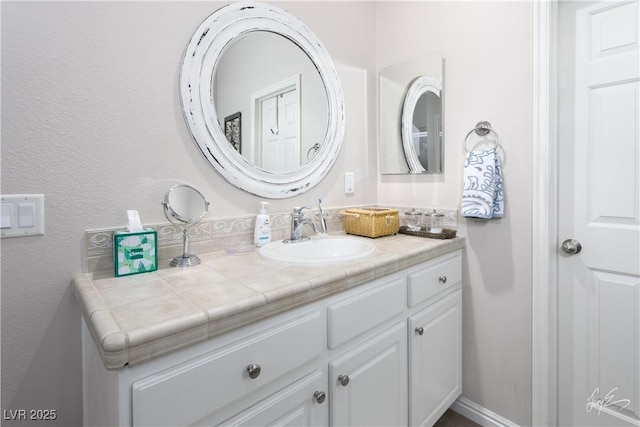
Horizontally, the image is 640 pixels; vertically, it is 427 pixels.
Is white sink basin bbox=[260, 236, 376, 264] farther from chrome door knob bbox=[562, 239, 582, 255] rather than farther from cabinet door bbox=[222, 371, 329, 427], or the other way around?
chrome door knob bbox=[562, 239, 582, 255]

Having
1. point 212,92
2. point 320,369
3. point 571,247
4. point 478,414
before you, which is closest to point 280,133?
point 212,92

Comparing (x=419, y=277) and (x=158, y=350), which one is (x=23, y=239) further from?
(x=419, y=277)

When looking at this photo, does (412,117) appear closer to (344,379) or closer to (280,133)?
(280,133)

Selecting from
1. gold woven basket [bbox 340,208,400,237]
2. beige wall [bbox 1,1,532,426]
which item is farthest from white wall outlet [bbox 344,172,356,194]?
gold woven basket [bbox 340,208,400,237]

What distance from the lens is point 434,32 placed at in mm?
1717

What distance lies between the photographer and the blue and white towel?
4.75 ft

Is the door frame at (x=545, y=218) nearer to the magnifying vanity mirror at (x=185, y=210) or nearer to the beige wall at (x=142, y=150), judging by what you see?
the beige wall at (x=142, y=150)

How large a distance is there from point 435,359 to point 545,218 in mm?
787

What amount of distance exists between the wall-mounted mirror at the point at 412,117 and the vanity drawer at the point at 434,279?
0.50 metres

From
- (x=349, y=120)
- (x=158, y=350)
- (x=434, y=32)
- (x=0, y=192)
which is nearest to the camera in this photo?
(x=158, y=350)

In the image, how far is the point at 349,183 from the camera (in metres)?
1.83

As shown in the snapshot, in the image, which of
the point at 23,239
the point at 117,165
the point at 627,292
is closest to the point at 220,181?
the point at 117,165

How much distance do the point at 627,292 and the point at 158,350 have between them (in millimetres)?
1715

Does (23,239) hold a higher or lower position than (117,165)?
lower
